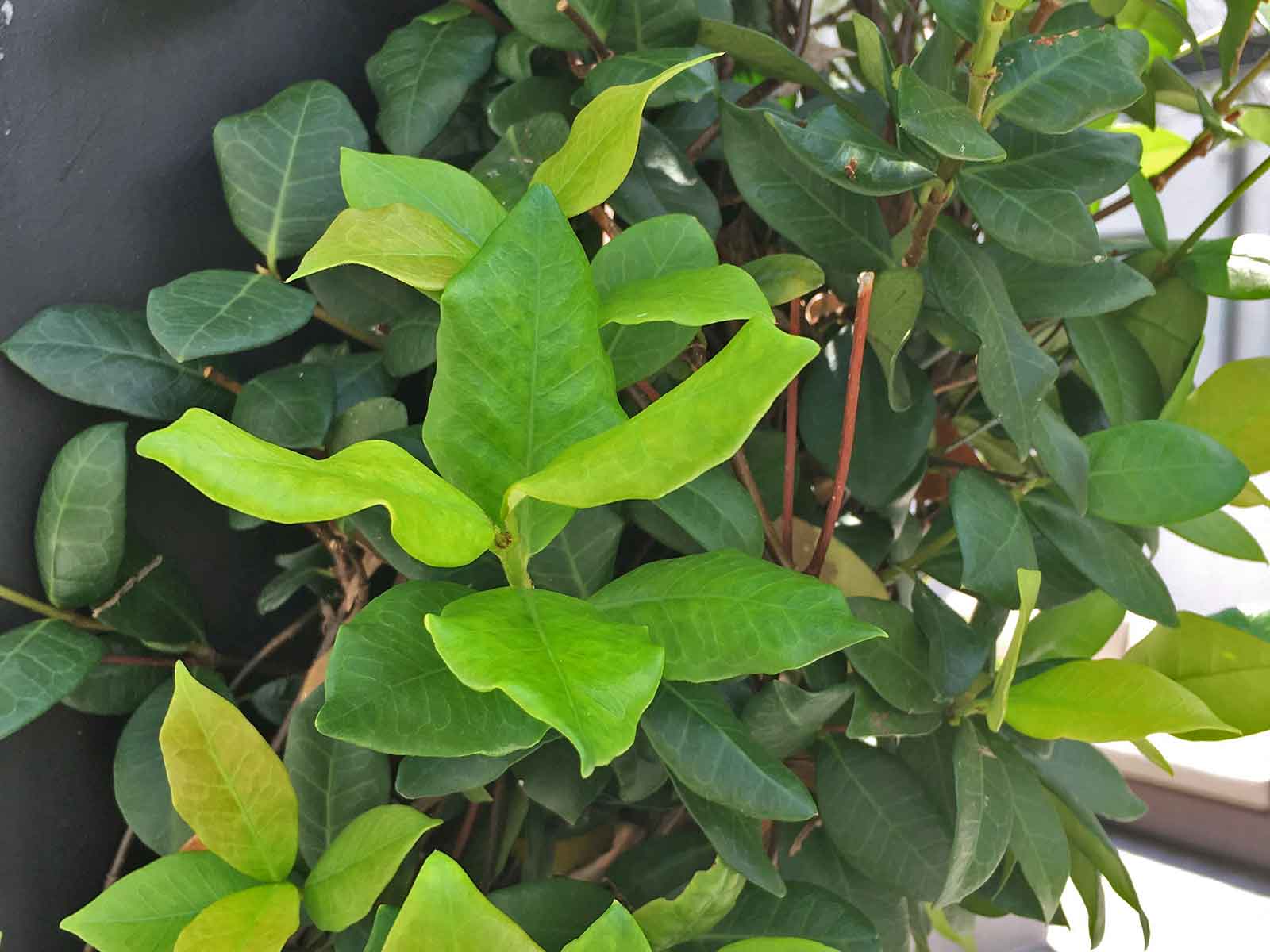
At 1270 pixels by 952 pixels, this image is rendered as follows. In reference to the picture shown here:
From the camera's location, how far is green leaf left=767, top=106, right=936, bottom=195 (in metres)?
0.39

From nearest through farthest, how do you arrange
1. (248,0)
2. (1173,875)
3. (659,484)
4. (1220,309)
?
(659,484) → (248,0) → (1173,875) → (1220,309)

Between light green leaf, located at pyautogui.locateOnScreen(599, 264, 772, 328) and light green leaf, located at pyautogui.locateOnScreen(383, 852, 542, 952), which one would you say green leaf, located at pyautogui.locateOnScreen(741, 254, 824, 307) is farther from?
light green leaf, located at pyautogui.locateOnScreen(383, 852, 542, 952)

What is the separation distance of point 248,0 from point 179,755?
345 millimetres

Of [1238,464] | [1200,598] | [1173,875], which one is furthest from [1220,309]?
[1238,464]

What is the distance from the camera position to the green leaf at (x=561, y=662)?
266mm

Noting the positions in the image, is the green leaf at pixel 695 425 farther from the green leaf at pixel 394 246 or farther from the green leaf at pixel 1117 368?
the green leaf at pixel 1117 368

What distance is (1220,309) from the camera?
13.7ft

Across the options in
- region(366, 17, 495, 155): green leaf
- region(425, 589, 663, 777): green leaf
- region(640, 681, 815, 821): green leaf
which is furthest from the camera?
region(366, 17, 495, 155): green leaf

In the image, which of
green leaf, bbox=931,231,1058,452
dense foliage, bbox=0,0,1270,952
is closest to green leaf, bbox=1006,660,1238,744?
dense foliage, bbox=0,0,1270,952

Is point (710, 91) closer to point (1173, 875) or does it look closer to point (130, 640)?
point (130, 640)

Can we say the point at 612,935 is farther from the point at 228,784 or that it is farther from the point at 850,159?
the point at 850,159

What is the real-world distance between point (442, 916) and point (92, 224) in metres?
0.33

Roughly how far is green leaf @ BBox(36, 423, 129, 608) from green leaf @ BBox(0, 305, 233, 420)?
0.06 feet

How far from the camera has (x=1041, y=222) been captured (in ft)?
1.35
